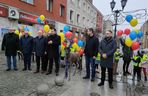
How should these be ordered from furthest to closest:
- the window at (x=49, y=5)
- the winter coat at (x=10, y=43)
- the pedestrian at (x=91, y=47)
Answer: the window at (x=49, y=5)
the winter coat at (x=10, y=43)
the pedestrian at (x=91, y=47)

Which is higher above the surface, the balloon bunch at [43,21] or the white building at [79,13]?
the white building at [79,13]

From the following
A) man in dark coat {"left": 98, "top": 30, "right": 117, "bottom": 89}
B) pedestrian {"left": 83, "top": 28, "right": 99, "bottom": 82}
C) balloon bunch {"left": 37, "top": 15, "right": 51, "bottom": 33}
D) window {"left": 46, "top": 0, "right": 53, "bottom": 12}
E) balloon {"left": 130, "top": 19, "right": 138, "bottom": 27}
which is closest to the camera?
man in dark coat {"left": 98, "top": 30, "right": 117, "bottom": 89}

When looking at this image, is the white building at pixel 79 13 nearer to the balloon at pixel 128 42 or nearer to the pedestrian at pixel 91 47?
the balloon at pixel 128 42

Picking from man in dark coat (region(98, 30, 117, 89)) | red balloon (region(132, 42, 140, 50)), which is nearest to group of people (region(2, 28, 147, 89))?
man in dark coat (region(98, 30, 117, 89))

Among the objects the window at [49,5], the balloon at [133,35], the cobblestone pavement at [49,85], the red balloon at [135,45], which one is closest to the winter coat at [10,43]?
the cobblestone pavement at [49,85]

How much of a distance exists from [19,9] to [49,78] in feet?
37.8

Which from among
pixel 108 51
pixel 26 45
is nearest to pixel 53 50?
pixel 26 45

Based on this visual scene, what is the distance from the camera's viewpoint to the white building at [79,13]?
28.8m

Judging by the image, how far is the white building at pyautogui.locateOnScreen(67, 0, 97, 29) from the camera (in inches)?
1136

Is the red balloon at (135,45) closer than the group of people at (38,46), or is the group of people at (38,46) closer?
the group of people at (38,46)

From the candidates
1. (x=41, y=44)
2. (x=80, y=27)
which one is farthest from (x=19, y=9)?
(x=80, y=27)

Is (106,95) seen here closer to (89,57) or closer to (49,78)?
(89,57)

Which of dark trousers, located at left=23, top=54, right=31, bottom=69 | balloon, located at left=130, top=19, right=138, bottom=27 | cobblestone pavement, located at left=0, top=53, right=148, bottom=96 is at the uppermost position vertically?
balloon, located at left=130, top=19, right=138, bottom=27

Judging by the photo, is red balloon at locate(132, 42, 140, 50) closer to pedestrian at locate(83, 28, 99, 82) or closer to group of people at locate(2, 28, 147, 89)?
group of people at locate(2, 28, 147, 89)
